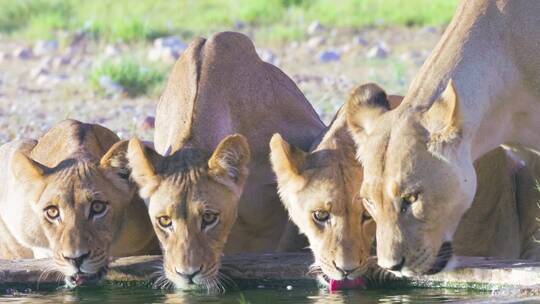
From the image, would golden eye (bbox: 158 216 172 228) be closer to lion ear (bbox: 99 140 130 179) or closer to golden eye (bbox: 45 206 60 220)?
lion ear (bbox: 99 140 130 179)

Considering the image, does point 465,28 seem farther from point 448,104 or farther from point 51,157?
point 51,157

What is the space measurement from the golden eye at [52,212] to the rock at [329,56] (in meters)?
7.98

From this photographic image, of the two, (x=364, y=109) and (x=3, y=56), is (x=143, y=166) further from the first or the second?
(x=3, y=56)

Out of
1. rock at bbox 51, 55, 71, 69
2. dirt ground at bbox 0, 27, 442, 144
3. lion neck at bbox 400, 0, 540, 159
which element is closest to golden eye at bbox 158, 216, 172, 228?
lion neck at bbox 400, 0, 540, 159

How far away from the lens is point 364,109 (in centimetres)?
794

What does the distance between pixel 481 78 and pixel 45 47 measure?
1030cm

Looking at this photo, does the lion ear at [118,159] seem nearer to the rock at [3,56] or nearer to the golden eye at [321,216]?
the golden eye at [321,216]

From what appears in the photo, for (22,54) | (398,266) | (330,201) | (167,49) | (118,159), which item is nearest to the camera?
(398,266)

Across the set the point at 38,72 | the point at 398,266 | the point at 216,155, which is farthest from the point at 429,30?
the point at 398,266

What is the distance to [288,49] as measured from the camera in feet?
54.7

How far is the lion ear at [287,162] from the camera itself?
7922mm

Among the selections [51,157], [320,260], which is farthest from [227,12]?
[320,260]

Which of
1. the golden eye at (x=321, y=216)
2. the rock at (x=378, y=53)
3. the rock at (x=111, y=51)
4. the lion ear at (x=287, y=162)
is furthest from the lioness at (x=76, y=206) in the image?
the rock at (x=111, y=51)

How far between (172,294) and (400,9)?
1064cm
